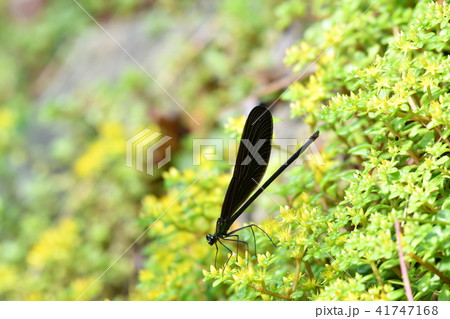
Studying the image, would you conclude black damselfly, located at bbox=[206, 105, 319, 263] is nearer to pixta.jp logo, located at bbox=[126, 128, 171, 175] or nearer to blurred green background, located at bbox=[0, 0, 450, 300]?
blurred green background, located at bbox=[0, 0, 450, 300]

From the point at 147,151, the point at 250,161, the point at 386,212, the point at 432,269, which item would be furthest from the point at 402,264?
the point at 147,151

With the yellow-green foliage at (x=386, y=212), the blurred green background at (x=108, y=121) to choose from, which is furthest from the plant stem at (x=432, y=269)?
the blurred green background at (x=108, y=121)

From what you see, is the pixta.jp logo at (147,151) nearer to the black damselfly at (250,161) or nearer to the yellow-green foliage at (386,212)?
the black damselfly at (250,161)

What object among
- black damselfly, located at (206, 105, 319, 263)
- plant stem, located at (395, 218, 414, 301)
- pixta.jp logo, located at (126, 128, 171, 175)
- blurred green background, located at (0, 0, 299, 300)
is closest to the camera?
plant stem, located at (395, 218, 414, 301)

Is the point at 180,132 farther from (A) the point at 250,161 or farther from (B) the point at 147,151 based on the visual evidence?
(A) the point at 250,161

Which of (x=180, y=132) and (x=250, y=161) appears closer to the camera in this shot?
(x=250, y=161)

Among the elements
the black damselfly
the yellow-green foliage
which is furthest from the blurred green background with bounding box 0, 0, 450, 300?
the black damselfly

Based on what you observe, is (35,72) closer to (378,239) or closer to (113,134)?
(113,134)
